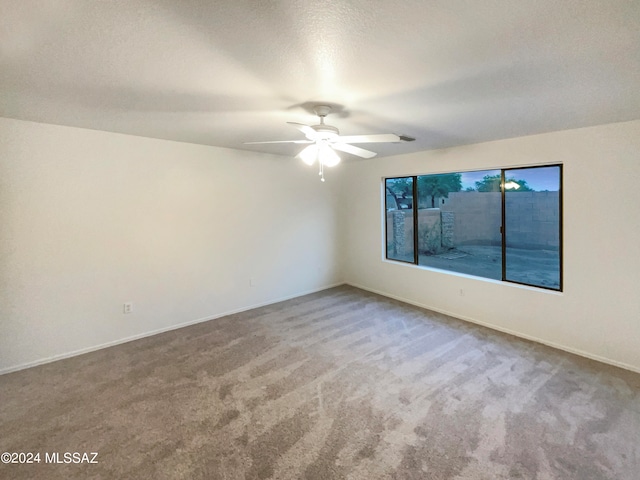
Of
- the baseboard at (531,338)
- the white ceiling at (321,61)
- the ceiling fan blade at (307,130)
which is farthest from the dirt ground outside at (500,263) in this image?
the ceiling fan blade at (307,130)

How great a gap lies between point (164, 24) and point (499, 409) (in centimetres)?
318

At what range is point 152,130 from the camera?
3.16m

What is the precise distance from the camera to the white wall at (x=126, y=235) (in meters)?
2.87

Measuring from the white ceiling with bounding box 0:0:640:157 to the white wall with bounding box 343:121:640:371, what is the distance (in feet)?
1.17

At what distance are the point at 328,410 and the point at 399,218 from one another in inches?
135

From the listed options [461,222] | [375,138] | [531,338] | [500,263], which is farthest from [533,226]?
[375,138]

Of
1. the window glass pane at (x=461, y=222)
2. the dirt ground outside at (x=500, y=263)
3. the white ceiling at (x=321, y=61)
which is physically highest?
the white ceiling at (x=321, y=61)

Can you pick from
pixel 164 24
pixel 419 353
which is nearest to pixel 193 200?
pixel 164 24

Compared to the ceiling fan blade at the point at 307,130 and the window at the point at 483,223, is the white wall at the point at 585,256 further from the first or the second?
the ceiling fan blade at the point at 307,130

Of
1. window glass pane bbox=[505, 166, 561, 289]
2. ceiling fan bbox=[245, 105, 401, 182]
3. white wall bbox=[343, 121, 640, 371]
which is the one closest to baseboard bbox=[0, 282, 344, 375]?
ceiling fan bbox=[245, 105, 401, 182]

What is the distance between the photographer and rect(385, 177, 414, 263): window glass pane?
481 centimetres

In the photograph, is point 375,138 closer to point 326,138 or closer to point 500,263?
point 326,138

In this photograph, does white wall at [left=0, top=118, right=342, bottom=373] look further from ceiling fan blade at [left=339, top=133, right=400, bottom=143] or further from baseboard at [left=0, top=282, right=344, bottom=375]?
ceiling fan blade at [left=339, top=133, right=400, bottom=143]

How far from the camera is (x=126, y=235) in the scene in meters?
3.42
